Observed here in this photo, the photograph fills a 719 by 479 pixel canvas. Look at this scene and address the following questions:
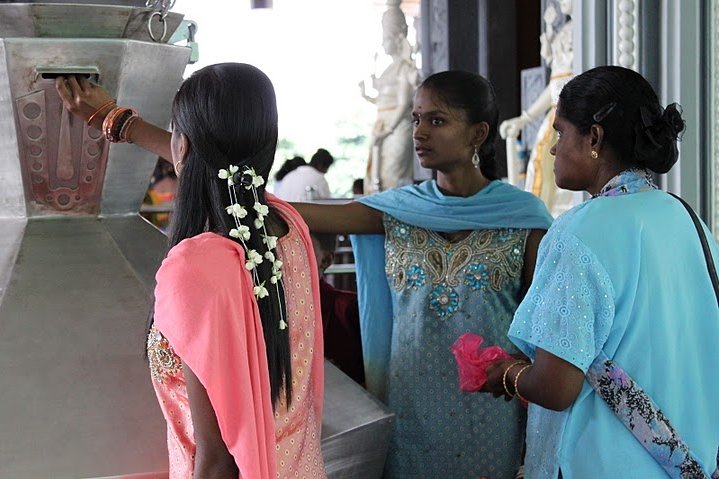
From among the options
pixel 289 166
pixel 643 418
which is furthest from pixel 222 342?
pixel 289 166

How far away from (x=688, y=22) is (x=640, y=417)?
1660 millimetres

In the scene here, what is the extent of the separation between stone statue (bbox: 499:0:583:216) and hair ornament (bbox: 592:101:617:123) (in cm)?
407

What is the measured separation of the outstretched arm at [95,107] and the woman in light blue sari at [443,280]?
0.41m

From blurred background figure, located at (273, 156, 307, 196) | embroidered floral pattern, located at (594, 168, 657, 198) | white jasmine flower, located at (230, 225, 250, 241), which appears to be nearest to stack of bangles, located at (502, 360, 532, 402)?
embroidered floral pattern, located at (594, 168, 657, 198)

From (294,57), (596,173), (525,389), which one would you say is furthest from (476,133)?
(294,57)

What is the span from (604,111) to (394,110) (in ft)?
22.3

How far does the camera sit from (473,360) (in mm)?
1500

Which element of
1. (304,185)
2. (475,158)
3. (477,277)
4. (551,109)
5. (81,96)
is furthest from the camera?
(304,185)

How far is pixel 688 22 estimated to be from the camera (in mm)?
2699

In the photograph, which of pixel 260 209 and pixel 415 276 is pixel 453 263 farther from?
pixel 260 209

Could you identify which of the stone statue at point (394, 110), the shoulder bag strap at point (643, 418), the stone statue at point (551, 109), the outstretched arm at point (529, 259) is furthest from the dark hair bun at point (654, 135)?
the stone statue at point (394, 110)

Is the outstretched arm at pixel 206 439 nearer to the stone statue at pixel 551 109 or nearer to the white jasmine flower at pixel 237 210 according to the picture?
the white jasmine flower at pixel 237 210

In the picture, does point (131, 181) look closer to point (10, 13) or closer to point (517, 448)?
point (10, 13)

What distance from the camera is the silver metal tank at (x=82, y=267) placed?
1255 millimetres
